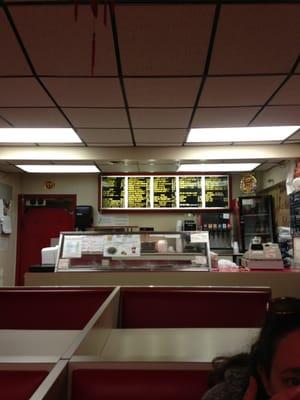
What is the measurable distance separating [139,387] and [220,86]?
2.56 m

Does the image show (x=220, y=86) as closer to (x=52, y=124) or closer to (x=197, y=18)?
(x=197, y=18)

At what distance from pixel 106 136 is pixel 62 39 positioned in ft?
7.98

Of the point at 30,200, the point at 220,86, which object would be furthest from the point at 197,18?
the point at 30,200

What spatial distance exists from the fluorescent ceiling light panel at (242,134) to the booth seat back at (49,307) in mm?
2412

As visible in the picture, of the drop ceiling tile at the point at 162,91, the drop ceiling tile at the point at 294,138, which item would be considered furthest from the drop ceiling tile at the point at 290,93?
the drop ceiling tile at the point at 294,138

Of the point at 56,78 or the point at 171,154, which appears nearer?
the point at 56,78

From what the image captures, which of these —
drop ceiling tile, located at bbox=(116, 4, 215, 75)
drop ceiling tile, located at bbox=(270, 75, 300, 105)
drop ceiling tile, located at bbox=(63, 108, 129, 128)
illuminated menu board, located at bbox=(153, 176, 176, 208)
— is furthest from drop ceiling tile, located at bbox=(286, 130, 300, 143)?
illuminated menu board, located at bbox=(153, 176, 176, 208)

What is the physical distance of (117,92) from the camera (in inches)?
127

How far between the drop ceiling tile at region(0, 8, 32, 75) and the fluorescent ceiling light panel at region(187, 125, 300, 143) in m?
2.23

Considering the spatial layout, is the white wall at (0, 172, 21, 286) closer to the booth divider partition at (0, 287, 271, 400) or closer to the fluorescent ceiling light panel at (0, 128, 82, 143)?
the fluorescent ceiling light panel at (0, 128, 82, 143)

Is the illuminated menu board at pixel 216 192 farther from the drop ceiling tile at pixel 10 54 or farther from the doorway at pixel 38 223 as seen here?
the drop ceiling tile at pixel 10 54

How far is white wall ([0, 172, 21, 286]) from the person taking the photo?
6895 mm

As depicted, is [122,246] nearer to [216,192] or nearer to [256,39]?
[256,39]

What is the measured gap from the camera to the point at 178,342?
1756 millimetres
